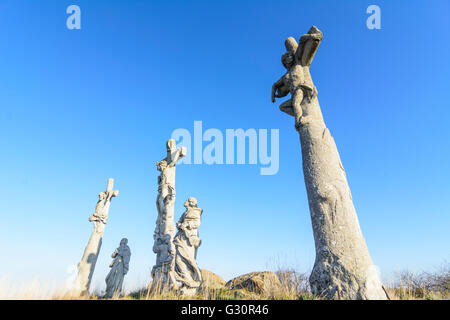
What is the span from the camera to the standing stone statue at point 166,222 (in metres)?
8.12

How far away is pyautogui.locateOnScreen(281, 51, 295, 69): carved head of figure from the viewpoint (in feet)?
24.1

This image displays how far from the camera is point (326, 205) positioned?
524 cm

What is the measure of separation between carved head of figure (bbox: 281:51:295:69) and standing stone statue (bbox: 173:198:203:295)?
5.06 meters

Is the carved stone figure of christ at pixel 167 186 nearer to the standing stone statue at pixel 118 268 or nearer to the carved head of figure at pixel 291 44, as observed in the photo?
the standing stone statue at pixel 118 268

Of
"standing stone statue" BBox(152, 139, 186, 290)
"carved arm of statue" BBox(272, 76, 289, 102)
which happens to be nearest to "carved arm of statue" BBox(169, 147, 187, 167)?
"standing stone statue" BBox(152, 139, 186, 290)

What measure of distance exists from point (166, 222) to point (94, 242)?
229 inches

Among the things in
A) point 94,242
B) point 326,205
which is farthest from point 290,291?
point 94,242

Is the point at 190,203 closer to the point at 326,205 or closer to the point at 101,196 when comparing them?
the point at 326,205

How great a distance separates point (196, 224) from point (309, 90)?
16.9 feet

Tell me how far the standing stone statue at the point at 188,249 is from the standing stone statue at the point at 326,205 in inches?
147

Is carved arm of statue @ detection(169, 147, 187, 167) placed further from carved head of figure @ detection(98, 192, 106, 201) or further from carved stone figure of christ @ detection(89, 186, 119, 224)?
carved head of figure @ detection(98, 192, 106, 201)

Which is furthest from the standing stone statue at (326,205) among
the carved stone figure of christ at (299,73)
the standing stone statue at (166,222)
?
the standing stone statue at (166,222)
